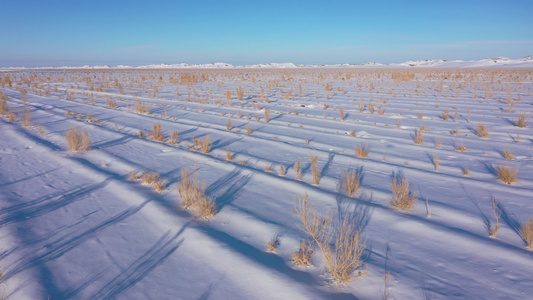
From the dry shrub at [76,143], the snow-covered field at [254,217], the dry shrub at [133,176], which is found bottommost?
the snow-covered field at [254,217]

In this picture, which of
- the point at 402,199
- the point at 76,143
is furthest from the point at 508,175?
the point at 76,143

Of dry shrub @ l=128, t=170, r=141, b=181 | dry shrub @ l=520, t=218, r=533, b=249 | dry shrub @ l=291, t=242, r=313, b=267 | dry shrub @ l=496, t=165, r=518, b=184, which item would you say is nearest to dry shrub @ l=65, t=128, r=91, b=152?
dry shrub @ l=128, t=170, r=141, b=181

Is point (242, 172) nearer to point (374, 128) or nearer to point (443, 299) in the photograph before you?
point (443, 299)

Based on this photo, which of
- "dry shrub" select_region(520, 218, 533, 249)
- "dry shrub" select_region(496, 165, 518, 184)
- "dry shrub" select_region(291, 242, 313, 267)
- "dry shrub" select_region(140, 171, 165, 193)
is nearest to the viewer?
"dry shrub" select_region(291, 242, 313, 267)

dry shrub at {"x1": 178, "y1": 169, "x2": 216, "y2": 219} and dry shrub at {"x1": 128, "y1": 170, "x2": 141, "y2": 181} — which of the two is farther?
dry shrub at {"x1": 128, "y1": 170, "x2": 141, "y2": 181}

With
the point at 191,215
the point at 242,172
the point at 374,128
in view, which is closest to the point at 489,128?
the point at 374,128

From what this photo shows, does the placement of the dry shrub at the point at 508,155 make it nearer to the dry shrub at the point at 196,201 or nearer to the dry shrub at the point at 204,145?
the dry shrub at the point at 196,201

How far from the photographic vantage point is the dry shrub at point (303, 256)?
7.22 feet

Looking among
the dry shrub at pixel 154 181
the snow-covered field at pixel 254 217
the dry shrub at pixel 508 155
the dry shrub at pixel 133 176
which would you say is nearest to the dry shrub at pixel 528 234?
the snow-covered field at pixel 254 217

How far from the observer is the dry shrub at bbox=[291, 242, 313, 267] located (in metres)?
2.20

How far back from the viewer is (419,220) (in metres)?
2.82

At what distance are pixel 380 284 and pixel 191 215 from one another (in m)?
1.78

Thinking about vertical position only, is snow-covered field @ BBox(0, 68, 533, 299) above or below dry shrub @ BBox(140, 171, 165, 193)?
below

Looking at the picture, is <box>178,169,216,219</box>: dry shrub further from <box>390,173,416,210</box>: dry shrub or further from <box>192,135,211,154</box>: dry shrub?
<box>390,173,416,210</box>: dry shrub
